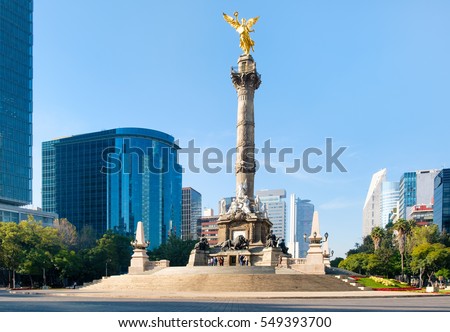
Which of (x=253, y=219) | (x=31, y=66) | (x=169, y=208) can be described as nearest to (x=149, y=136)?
(x=169, y=208)

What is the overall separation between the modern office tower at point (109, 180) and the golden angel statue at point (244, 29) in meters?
100

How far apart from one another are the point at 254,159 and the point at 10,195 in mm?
82545

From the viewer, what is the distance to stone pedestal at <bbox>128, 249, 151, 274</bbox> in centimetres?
5992

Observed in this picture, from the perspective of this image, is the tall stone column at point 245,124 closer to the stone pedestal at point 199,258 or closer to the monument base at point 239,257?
the monument base at point 239,257

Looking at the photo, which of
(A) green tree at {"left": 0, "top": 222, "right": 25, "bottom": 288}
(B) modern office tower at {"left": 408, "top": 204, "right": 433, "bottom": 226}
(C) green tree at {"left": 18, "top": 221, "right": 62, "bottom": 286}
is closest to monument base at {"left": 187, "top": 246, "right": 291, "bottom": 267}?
(C) green tree at {"left": 18, "top": 221, "right": 62, "bottom": 286}

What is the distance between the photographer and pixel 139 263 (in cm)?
6047

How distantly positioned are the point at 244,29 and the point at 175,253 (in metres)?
45.9

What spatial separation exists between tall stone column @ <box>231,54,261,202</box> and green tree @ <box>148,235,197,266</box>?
115 feet

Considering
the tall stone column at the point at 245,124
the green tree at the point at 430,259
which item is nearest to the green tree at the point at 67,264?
the tall stone column at the point at 245,124

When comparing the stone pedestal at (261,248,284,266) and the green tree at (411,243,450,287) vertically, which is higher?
the stone pedestal at (261,248,284,266)

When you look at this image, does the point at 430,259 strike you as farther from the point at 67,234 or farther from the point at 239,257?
the point at 67,234

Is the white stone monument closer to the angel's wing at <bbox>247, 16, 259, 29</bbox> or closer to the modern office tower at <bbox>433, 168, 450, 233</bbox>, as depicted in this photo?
the angel's wing at <bbox>247, 16, 259, 29</bbox>

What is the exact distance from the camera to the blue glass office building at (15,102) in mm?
127188

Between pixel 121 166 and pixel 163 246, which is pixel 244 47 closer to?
pixel 163 246
